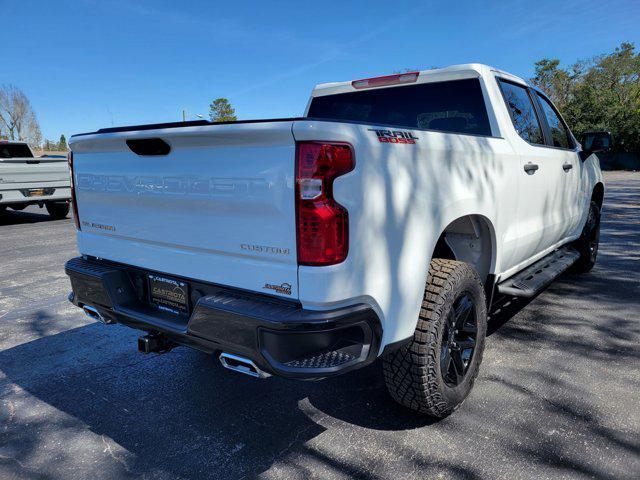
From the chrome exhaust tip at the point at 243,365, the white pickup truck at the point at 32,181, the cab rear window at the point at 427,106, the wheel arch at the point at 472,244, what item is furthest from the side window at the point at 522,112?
the white pickup truck at the point at 32,181

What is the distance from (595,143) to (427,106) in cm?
231

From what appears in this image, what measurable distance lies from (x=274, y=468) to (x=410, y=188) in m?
1.50

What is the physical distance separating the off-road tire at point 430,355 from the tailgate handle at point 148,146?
4.95 feet

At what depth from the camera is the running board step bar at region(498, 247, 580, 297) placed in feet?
11.2

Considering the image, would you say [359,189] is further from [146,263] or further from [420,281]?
[146,263]

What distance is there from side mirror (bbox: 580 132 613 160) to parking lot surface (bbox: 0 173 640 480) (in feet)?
5.60

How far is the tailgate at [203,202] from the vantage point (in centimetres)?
199

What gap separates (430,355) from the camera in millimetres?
2408

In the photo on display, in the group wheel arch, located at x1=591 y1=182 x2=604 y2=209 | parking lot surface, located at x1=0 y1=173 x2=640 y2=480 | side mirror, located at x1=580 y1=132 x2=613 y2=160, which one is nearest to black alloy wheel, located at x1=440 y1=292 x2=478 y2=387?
parking lot surface, located at x1=0 y1=173 x2=640 y2=480

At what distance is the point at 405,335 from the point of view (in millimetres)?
2285

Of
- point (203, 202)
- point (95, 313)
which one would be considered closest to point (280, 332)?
point (203, 202)

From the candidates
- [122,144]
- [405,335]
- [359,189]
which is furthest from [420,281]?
[122,144]

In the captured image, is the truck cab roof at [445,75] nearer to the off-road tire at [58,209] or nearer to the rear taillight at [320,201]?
the rear taillight at [320,201]

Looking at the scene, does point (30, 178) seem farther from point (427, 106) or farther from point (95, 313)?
point (427, 106)
